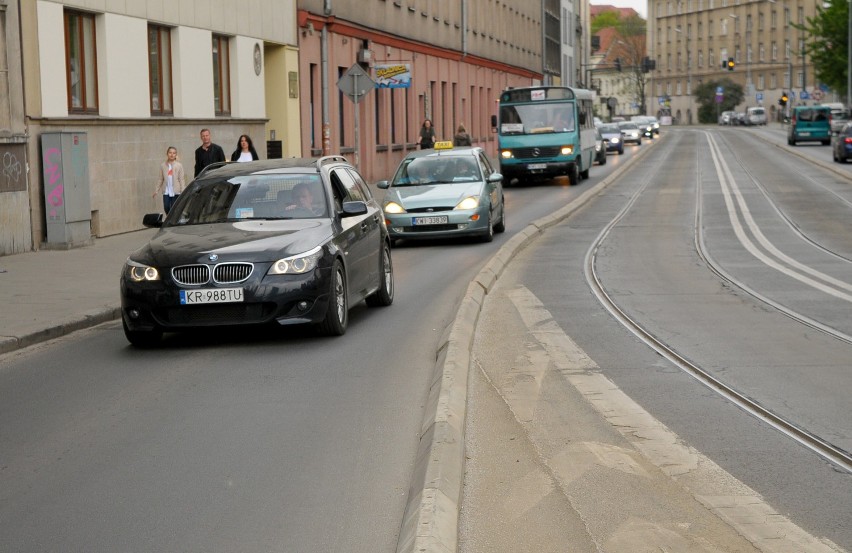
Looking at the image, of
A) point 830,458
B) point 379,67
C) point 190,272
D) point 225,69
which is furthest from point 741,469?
point 379,67

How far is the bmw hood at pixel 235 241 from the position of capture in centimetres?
1069

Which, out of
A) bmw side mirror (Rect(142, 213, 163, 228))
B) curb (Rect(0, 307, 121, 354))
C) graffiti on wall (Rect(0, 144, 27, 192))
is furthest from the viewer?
graffiti on wall (Rect(0, 144, 27, 192))

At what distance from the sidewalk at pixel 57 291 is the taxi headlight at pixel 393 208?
3.76 metres

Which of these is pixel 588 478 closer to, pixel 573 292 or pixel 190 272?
pixel 190 272

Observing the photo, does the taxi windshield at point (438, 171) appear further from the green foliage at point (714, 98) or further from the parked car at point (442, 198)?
Result: the green foliage at point (714, 98)

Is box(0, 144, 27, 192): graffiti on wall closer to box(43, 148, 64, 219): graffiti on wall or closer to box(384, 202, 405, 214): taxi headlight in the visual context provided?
box(43, 148, 64, 219): graffiti on wall

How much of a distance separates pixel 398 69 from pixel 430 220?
40.9 ft

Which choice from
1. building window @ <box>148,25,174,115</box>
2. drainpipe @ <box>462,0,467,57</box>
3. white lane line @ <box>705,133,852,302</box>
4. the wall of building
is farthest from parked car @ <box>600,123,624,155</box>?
the wall of building

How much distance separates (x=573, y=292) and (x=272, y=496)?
8813mm

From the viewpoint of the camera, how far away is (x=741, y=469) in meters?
6.52

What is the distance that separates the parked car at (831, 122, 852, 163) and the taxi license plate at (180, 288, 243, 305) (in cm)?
4252

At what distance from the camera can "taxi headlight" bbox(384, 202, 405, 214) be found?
2097cm

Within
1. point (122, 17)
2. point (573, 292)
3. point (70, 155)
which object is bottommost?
point (573, 292)

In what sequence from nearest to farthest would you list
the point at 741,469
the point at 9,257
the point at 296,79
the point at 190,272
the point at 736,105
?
the point at 741,469 < the point at 190,272 < the point at 9,257 < the point at 296,79 < the point at 736,105
